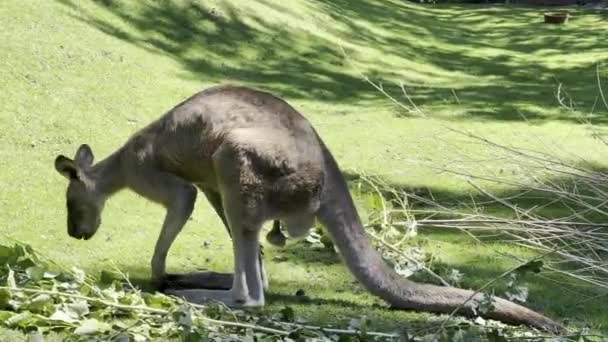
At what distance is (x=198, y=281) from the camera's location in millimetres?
4516

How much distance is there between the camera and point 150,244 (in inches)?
206

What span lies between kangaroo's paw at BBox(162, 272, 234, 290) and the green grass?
10.5 inches

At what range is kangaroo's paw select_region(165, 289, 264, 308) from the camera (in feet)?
13.4

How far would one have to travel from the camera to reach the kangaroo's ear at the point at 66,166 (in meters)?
4.61

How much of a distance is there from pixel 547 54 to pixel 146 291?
12.1m

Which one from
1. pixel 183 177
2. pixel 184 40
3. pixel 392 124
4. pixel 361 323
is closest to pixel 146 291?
pixel 183 177

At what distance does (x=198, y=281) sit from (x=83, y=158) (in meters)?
0.92

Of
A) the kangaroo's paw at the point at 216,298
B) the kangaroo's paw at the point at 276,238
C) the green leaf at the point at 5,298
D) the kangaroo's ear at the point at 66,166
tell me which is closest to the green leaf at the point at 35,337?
the green leaf at the point at 5,298

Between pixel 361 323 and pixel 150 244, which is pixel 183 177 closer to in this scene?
pixel 150 244

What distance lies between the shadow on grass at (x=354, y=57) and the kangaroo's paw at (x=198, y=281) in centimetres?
370

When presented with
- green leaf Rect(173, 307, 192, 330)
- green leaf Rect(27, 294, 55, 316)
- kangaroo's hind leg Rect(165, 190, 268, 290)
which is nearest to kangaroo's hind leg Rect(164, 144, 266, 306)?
kangaroo's hind leg Rect(165, 190, 268, 290)

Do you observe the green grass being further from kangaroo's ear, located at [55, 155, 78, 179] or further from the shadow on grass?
kangaroo's ear, located at [55, 155, 78, 179]

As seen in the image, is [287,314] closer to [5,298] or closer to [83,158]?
[5,298]

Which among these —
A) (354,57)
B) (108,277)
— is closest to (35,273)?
(108,277)
